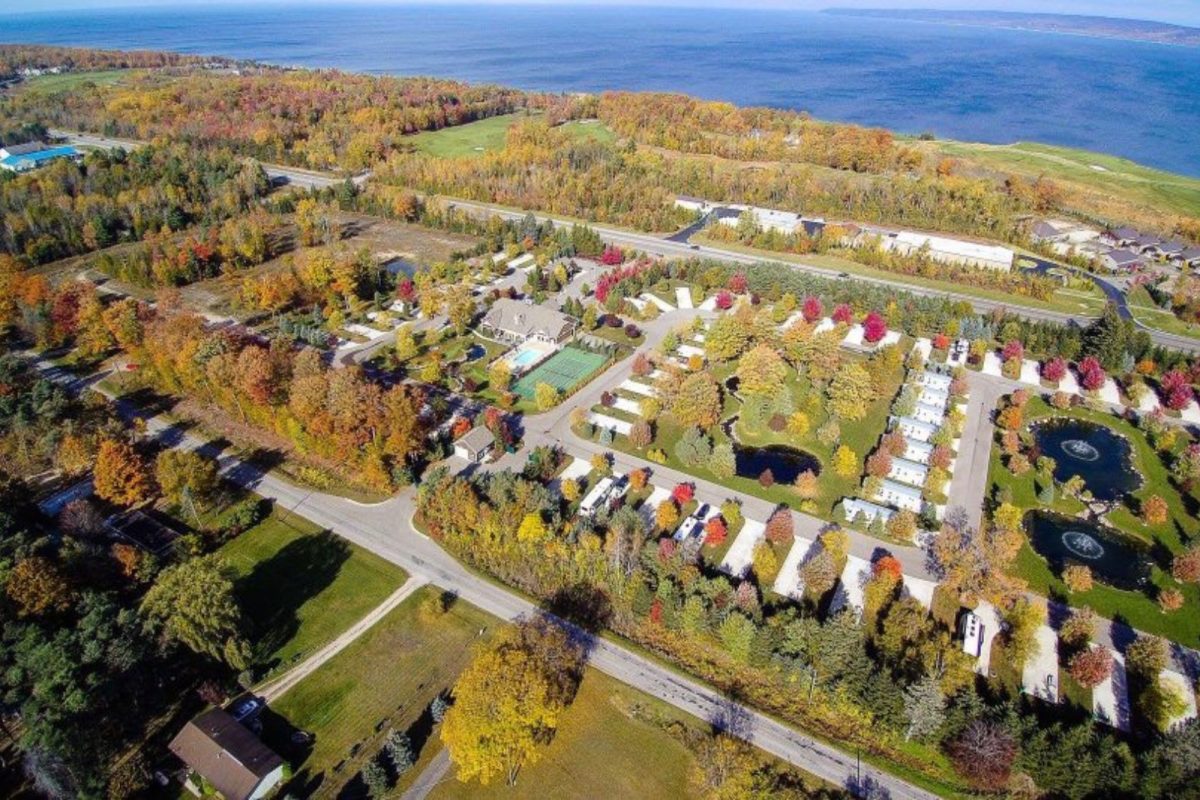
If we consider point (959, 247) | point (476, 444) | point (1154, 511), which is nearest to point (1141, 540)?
point (1154, 511)

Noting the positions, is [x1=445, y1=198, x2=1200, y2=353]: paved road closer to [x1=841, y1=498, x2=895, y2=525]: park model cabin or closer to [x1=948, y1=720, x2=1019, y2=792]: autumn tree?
[x1=841, y1=498, x2=895, y2=525]: park model cabin

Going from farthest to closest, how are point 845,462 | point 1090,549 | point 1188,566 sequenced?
point 845,462, point 1090,549, point 1188,566

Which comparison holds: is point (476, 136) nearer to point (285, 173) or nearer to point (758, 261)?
point (285, 173)

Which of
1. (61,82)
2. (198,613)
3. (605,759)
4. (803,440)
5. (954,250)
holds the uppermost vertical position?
(61,82)

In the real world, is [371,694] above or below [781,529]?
below

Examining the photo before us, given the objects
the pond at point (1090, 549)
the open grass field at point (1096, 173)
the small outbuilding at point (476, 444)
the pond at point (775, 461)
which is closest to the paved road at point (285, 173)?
the small outbuilding at point (476, 444)

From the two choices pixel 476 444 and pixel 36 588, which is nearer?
pixel 36 588

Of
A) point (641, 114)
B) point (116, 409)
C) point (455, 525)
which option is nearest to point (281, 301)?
point (116, 409)

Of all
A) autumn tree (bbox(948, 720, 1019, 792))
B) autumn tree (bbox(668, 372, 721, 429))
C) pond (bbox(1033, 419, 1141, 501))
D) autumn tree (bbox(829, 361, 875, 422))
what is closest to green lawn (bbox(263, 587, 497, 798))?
autumn tree (bbox(668, 372, 721, 429))
